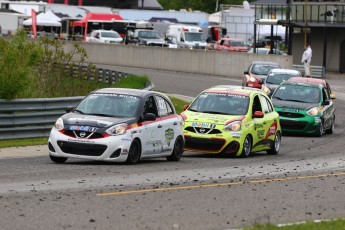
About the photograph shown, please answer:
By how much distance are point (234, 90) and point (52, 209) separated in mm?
12373

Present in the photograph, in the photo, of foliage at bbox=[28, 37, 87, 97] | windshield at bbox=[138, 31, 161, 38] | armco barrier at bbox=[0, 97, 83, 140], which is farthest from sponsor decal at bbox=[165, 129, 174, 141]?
windshield at bbox=[138, 31, 161, 38]

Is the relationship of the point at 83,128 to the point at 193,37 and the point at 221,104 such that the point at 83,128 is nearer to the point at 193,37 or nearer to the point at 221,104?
the point at 221,104

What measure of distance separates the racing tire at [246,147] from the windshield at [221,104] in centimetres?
67

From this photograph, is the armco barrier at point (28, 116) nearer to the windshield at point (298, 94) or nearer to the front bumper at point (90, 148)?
the front bumper at point (90, 148)

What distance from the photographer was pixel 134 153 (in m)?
19.4

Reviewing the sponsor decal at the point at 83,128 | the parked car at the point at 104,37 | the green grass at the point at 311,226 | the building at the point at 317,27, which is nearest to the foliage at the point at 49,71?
the sponsor decal at the point at 83,128

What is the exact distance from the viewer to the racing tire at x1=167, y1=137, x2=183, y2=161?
21.0m

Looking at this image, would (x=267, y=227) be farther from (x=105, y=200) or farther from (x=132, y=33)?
(x=132, y=33)

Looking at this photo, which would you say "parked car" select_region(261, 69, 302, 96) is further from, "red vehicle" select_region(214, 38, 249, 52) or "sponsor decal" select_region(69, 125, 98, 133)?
"red vehicle" select_region(214, 38, 249, 52)

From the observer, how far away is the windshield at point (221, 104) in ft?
76.8

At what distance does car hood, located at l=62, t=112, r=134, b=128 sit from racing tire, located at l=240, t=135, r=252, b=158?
3959mm

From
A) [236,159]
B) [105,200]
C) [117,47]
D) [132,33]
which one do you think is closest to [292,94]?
[236,159]

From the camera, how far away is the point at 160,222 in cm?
1181

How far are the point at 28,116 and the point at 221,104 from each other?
439 centimetres
